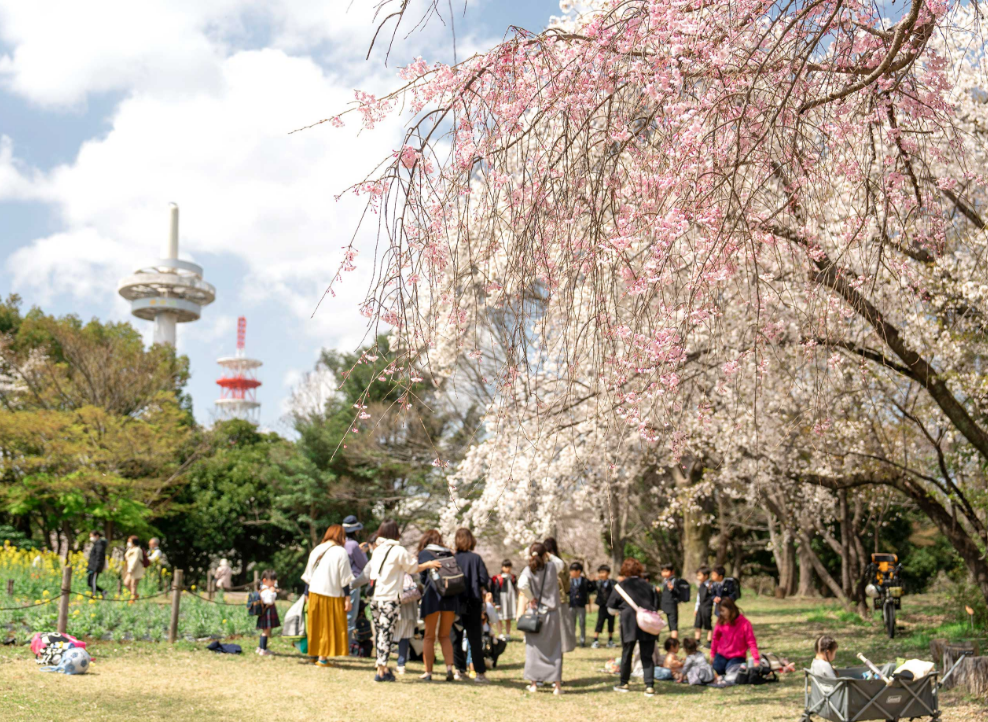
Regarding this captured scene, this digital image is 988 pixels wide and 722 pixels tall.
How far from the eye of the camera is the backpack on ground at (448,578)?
294 inches

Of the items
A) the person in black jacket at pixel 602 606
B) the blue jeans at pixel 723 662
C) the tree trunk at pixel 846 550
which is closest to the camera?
the blue jeans at pixel 723 662

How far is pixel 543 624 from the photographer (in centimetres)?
750

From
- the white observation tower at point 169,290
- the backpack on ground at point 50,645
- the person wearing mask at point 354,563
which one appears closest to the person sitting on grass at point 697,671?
the person wearing mask at point 354,563

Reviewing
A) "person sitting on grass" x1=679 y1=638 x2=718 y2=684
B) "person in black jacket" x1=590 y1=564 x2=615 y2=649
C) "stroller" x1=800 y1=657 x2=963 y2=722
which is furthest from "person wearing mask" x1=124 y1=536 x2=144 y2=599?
"stroller" x1=800 y1=657 x2=963 y2=722

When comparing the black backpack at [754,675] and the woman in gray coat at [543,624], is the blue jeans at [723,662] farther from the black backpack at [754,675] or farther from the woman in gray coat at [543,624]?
the woman in gray coat at [543,624]

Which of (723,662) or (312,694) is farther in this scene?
(723,662)

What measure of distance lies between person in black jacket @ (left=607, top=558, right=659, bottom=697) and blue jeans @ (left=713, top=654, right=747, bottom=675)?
1.13 metres

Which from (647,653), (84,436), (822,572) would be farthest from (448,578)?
(84,436)

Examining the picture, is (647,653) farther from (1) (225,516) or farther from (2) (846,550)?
(1) (225,516)

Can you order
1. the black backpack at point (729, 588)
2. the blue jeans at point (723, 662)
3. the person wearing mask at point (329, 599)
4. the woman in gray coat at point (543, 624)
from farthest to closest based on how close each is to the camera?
the black backpack at point (729, 588) → the blue jeans at point (723, 662) → the person wearing mask at point (329, 599) → the woman in gray coat at point (543, 624)

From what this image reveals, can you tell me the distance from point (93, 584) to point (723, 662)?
903cm

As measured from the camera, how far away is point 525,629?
7.40 meters

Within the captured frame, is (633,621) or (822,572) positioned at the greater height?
(633,621)

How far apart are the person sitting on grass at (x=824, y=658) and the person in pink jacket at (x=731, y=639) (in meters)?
1.98
